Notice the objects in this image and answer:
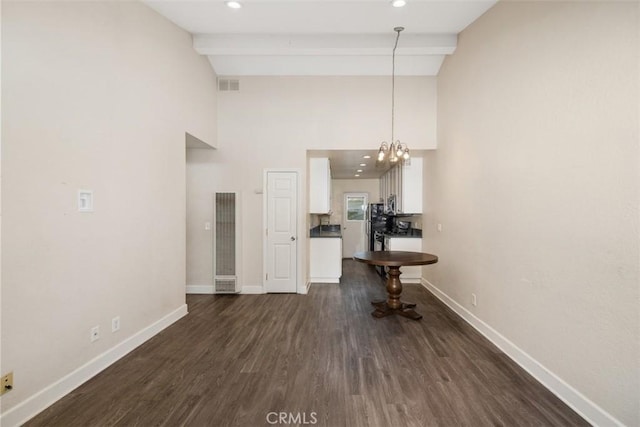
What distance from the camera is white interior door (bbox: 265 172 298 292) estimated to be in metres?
4.66

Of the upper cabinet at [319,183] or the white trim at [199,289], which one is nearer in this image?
the white trim at [199,289]

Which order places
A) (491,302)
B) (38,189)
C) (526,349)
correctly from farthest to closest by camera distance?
(491,302) < (526,349) < (38,189)

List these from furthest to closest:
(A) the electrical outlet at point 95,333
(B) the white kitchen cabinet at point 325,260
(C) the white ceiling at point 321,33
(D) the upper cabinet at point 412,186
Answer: (B) the white kitchen cabinet at point 325,260
(D) the upper cabinet at point 412,186
(C) the white ceiling at point 321,33
(A) the electrical outlet at point 95,333

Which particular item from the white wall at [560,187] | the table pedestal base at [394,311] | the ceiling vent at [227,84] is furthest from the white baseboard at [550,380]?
the ceiling vent at [227,84]

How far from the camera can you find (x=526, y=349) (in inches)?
95.1

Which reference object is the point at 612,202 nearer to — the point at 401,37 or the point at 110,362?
the point at 401,37

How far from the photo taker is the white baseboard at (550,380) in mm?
1780

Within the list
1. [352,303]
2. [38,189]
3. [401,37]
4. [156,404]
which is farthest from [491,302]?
[38,189]

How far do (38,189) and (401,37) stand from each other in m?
4.11

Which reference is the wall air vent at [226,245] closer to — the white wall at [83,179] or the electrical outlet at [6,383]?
the white wall at [83,179]

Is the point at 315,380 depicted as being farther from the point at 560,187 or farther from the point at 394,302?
the point at 560,187

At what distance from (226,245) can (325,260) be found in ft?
6.02

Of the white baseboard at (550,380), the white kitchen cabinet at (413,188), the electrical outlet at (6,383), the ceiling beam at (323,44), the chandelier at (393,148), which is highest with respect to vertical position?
the ceiling beam at (323,44)

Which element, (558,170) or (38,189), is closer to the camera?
(38,189)
